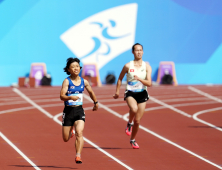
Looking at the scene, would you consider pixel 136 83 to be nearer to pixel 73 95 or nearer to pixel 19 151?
pixel 73 95

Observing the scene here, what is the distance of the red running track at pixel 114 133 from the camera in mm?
8203

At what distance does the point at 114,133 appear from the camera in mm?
11445

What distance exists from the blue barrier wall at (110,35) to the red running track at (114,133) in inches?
118

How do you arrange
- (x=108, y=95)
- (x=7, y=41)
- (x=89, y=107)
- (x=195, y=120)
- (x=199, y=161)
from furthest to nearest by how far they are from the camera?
(x=7, y=41), (x=108, y=95), (x=89, y=107), (x=195, y=120), (x=199, y=161)

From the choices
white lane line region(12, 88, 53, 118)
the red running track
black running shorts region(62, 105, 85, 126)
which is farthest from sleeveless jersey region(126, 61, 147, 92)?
white lane line region(12, 88, 53, 118)

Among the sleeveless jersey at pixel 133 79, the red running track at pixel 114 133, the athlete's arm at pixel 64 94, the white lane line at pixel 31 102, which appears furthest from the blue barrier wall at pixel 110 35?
the athlete's arm at pixel 64 94

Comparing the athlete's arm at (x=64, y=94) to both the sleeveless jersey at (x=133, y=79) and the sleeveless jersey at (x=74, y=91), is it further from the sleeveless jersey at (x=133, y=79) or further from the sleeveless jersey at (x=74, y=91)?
the sleeveless jersey at (x=133, y=79)

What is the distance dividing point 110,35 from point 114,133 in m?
11.5

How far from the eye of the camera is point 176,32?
2283cm

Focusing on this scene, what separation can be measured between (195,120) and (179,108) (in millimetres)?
2329

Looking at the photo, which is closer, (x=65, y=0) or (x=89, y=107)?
(x=89, y=107)

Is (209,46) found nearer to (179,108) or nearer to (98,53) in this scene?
(98,53)

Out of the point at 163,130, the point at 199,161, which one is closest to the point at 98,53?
the point at 163,130

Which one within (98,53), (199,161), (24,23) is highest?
(24,23)
